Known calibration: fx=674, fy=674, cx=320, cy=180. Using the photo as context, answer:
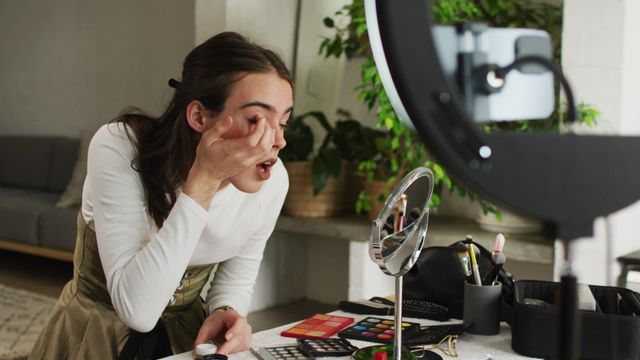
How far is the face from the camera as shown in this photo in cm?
119

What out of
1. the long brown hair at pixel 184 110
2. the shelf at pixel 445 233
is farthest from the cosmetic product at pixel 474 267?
the shelf at pixel 445 233

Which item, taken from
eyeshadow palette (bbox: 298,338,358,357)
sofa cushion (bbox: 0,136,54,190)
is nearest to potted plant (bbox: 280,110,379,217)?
eyeshadow palette (bbox: 298,338,358,357)

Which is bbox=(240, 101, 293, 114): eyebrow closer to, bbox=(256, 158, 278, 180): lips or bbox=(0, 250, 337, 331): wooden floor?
bbox=(256, 158, 278, 180): lips

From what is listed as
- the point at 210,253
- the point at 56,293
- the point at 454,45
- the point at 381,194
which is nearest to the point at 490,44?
the point at 454,45

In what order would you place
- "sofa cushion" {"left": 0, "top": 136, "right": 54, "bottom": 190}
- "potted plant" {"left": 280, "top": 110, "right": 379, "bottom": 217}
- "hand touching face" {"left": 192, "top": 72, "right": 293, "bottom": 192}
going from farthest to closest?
1. "sofa cushion" {"left": 0, "top": 136, "right": 54, "bottom": 190}
2. "potted plant" {"left": 280, "top": 110, "right": 379, "bottom": 217}
3. "hand touching face" {"left": 192, "top": 72, "right": 293, "bottom": 192}

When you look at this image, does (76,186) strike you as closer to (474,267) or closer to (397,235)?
(474,267)

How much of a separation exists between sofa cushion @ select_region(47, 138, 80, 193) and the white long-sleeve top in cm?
336

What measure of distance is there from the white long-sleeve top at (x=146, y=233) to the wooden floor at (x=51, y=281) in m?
1.47

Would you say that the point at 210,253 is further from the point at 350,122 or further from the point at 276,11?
the point at 276,11

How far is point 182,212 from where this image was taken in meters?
1.14

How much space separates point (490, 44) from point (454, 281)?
930mm

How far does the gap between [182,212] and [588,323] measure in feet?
2.15

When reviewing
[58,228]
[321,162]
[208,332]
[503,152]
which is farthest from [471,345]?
[58,228]

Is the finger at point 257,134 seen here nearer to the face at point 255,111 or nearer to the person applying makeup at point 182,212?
the person applying makeup at point 182,212
